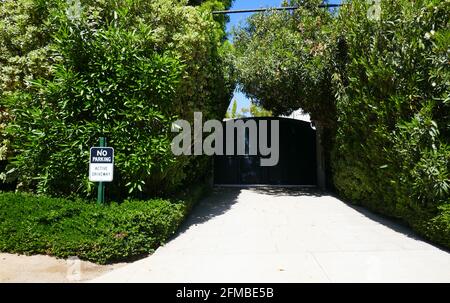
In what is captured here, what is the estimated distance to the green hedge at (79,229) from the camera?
4.49 m

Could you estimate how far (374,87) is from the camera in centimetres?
609

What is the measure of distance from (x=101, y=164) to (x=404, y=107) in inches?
195

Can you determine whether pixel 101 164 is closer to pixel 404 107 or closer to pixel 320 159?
pixel 404 107

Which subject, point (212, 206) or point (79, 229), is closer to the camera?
point (79, 229)

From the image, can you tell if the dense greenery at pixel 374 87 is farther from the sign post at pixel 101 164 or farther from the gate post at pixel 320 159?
the sign post at pixel 101 164

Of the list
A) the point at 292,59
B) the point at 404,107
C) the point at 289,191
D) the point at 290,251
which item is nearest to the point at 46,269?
the point at 290,251

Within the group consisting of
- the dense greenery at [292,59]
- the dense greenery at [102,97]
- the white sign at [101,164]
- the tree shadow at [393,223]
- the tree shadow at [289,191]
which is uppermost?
the dense greenery at [292,59]

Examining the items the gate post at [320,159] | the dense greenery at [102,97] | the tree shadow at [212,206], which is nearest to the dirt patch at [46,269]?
the dense greenery at [102,97]

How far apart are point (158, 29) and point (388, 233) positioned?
5382mm

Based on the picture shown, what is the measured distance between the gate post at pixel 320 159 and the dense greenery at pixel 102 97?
245 inches

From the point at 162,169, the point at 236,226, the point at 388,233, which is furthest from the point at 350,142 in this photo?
the point at 162,169

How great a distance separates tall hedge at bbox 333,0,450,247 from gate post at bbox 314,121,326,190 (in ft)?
11.7

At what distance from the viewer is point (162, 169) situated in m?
5.33

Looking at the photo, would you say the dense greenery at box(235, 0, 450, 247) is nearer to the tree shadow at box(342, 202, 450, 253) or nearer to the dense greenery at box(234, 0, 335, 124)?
the dense greenery at box(234, 0, 335, 124)
